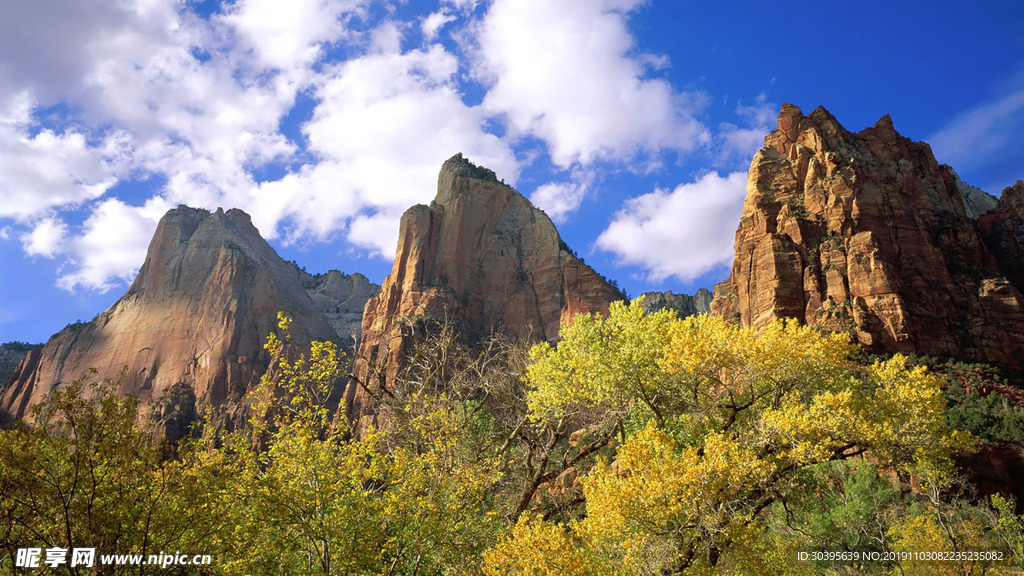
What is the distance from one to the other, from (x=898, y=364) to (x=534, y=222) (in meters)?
97.1

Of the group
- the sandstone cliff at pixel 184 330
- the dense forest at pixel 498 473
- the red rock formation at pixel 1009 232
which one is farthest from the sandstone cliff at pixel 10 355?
the red rock formation at pixel 1009 232

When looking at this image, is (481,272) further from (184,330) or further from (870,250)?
(870,250)

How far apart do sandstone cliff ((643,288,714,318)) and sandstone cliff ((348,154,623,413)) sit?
99.2 feet

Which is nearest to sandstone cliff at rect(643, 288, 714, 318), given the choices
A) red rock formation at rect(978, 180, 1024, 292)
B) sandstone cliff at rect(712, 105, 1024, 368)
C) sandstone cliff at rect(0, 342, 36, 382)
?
sandstone cliff at rect(712, 105, 1024, 368)

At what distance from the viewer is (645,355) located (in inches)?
639

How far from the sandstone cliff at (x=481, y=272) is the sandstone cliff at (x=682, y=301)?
30.2 metres

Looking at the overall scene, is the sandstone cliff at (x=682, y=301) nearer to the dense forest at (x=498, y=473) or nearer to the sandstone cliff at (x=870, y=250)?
the sandstone cliff at (x=870, y=250)

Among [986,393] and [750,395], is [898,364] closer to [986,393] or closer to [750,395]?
[750,395]

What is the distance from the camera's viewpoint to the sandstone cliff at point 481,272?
95.8 meters

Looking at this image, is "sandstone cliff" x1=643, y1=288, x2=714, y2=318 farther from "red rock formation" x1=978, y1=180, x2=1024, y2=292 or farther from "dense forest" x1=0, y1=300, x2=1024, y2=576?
"dense forest" x1=0, y1=300, x2=1024, y2=576

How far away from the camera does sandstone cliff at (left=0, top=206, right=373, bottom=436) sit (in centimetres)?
9450

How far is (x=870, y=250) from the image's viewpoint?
62875 mm

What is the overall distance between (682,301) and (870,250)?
2677 inches

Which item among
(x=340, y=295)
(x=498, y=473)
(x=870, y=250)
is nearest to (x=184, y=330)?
(x=340, y=295)
